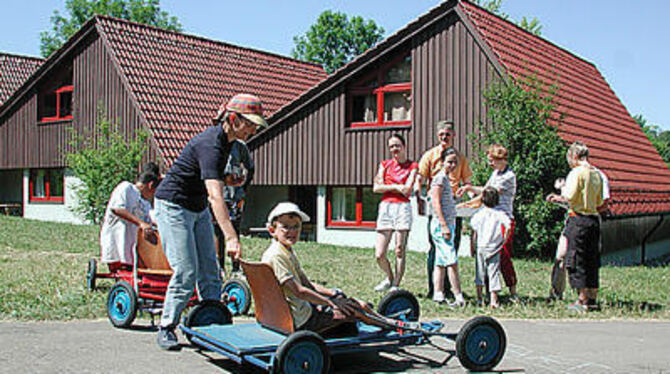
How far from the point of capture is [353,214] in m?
20.7

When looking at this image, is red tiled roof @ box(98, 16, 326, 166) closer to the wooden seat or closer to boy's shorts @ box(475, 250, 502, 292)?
boy's shorts @ box(475, 250, 502, 292)

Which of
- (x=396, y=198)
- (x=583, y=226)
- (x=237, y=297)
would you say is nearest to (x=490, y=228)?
(x=583, y=226)

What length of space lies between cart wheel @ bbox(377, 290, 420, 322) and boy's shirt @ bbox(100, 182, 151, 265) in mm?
3708

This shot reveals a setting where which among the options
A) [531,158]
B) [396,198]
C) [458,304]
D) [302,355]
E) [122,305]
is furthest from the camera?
[531,158]

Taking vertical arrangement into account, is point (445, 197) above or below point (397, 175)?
below

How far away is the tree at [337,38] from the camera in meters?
70.9

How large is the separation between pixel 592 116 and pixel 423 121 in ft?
17.2

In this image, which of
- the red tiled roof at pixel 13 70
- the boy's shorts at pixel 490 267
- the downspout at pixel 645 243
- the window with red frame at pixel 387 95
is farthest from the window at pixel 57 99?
the boy's shorts at pixel 490 267

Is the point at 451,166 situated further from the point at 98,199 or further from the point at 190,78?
the point at 190,78

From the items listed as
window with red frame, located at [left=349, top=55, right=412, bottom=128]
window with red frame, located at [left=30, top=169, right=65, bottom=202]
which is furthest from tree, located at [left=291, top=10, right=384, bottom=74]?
window with red frame, located at [left=349, top=55, right=412, bottom=128]

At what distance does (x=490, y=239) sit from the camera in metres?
8.77

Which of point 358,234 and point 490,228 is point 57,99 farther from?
point 490,228

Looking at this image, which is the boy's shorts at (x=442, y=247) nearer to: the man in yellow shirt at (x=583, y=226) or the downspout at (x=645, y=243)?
the man in yellow shirt at (x=583, y=226)

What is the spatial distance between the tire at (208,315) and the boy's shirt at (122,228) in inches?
121
